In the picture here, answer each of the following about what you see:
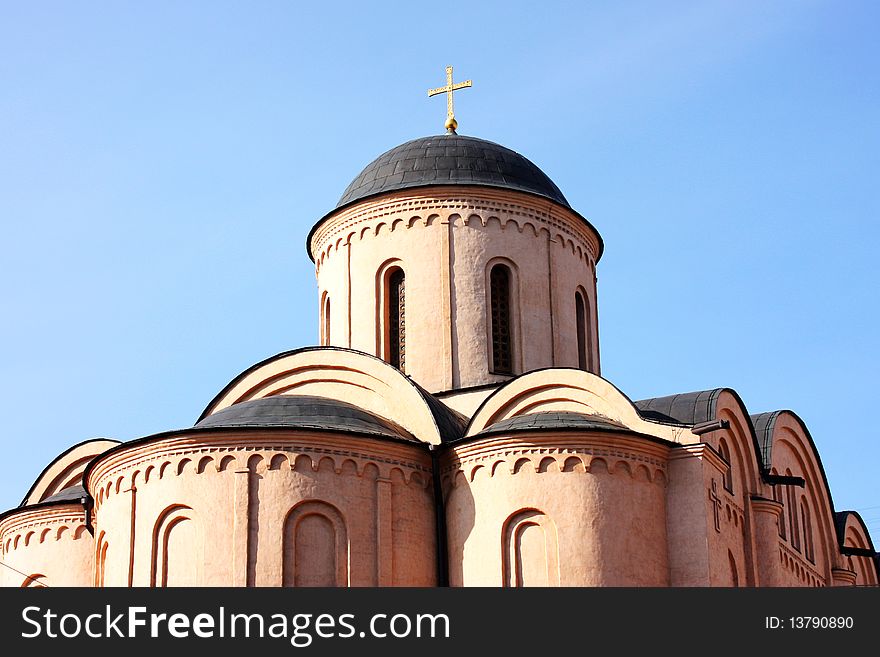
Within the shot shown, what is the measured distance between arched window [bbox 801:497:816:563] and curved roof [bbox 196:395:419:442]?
22.2 ft

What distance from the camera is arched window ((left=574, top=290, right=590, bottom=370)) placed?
22.4 meters

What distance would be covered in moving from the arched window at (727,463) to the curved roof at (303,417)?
387cm

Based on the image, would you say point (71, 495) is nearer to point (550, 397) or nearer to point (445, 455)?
point (445, 455)

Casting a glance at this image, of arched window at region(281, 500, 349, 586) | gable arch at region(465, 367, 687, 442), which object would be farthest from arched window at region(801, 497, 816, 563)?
arched window at region(281, 500, 349, 586)

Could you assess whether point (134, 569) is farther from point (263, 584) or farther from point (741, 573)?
point (741, 573)

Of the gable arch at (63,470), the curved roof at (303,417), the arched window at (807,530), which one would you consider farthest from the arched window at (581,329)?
the gable arch at (63,470)

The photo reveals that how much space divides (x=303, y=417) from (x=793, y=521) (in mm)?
7710

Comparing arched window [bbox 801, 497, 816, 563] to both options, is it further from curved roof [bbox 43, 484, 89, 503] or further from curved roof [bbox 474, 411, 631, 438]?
curved roof [bbox 43, 484, 89, 503]

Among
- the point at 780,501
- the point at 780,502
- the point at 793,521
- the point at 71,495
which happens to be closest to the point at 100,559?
the point at 71,495

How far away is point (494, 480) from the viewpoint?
18062 mm

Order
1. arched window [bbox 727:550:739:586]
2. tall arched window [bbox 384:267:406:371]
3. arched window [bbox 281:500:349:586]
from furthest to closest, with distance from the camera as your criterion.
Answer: tall arched window [bbox 384:267:406:371]
arched window [bbox 727:550:739:586]
arched window [bbox 281:500:349:586]

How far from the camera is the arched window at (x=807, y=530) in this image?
887 inches

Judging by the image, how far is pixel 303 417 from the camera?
60.3ft
